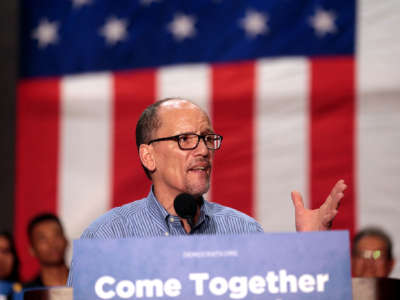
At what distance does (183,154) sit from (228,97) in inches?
64.4

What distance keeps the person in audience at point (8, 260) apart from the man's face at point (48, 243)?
0.10 m

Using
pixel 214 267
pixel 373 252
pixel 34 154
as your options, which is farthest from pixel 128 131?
pixel 214 267

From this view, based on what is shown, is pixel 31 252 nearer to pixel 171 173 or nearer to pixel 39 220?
pixel 39 220

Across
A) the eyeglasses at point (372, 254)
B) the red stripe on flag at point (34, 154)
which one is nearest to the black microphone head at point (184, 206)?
the eyeglasses at point (372, 254)

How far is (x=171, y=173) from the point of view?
1.38 meters

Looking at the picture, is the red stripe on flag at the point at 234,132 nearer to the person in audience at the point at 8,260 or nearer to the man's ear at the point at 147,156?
the person in audience at the point at 8,260

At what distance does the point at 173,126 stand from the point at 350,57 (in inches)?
70.4

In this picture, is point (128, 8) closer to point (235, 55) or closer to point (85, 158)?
point (235, 55)

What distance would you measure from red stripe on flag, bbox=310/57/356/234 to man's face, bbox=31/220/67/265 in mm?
1298

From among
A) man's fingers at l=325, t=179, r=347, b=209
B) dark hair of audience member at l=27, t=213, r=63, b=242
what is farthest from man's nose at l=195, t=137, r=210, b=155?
dark hair of audience member at l=27, t=213, r=63, b=242

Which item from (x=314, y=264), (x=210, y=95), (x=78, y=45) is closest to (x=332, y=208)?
(x=314, y=264)

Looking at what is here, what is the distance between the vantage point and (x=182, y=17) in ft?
9.96

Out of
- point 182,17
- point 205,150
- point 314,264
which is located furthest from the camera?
point 182,17

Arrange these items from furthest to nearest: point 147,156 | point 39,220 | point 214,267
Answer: point 39,220, point 147,156, point 214,267
